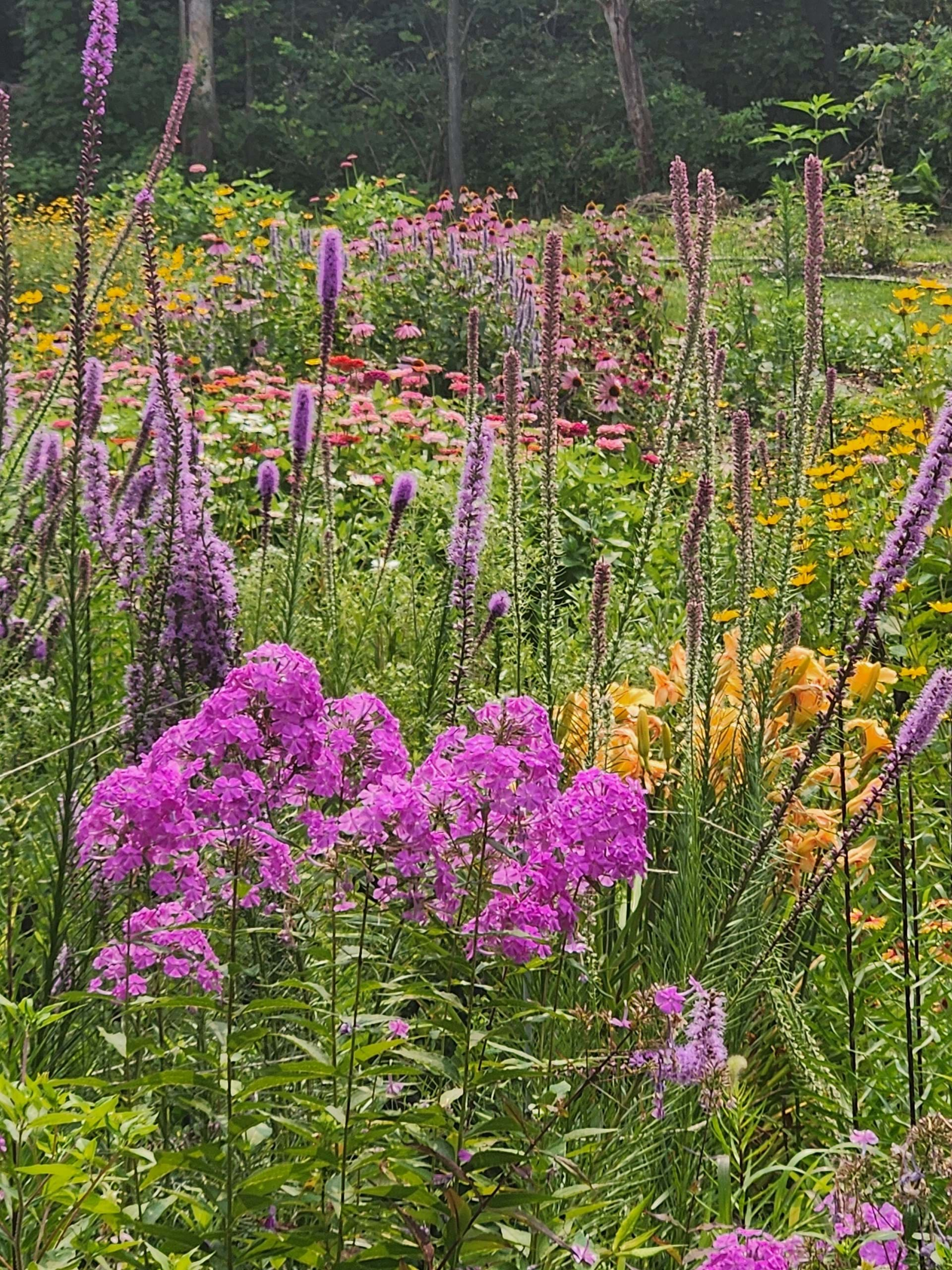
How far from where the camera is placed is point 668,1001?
64.1 inches

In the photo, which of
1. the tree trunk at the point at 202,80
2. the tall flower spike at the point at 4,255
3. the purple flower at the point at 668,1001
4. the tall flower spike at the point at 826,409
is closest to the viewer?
the purple flower at the point at 668,1001

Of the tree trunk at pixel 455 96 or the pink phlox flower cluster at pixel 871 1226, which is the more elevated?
the tree trunk at pixel 455 96

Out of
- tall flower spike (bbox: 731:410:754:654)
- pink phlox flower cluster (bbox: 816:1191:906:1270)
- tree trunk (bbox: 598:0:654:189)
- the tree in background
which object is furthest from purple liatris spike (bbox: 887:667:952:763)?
tree trunk (bbox: 598:0:654:189)

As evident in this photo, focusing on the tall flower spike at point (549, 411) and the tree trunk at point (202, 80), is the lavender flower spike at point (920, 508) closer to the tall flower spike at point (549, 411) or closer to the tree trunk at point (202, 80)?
the tall flower spike at point (549, 411)

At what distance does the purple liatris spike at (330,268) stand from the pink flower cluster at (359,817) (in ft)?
4.83

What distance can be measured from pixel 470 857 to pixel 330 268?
5.54 feet

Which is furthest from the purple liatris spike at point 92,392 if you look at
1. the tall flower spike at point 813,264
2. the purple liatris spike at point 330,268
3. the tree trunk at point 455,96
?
the tree trunk at point 455,96

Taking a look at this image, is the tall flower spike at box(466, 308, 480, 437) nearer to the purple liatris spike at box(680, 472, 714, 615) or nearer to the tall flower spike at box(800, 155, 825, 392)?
the purple liatris spike at box(680, 472, 714, 615)

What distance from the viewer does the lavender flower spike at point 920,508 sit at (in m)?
1.73

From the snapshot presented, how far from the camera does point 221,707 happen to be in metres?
1.47

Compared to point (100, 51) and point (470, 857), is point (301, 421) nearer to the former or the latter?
point (100, 51)

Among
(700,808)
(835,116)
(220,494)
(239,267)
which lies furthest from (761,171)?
(700,808)

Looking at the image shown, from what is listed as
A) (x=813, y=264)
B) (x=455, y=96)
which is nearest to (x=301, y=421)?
(x=813, y=264)

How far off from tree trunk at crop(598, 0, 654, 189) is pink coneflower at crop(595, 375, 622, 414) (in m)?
15.5
